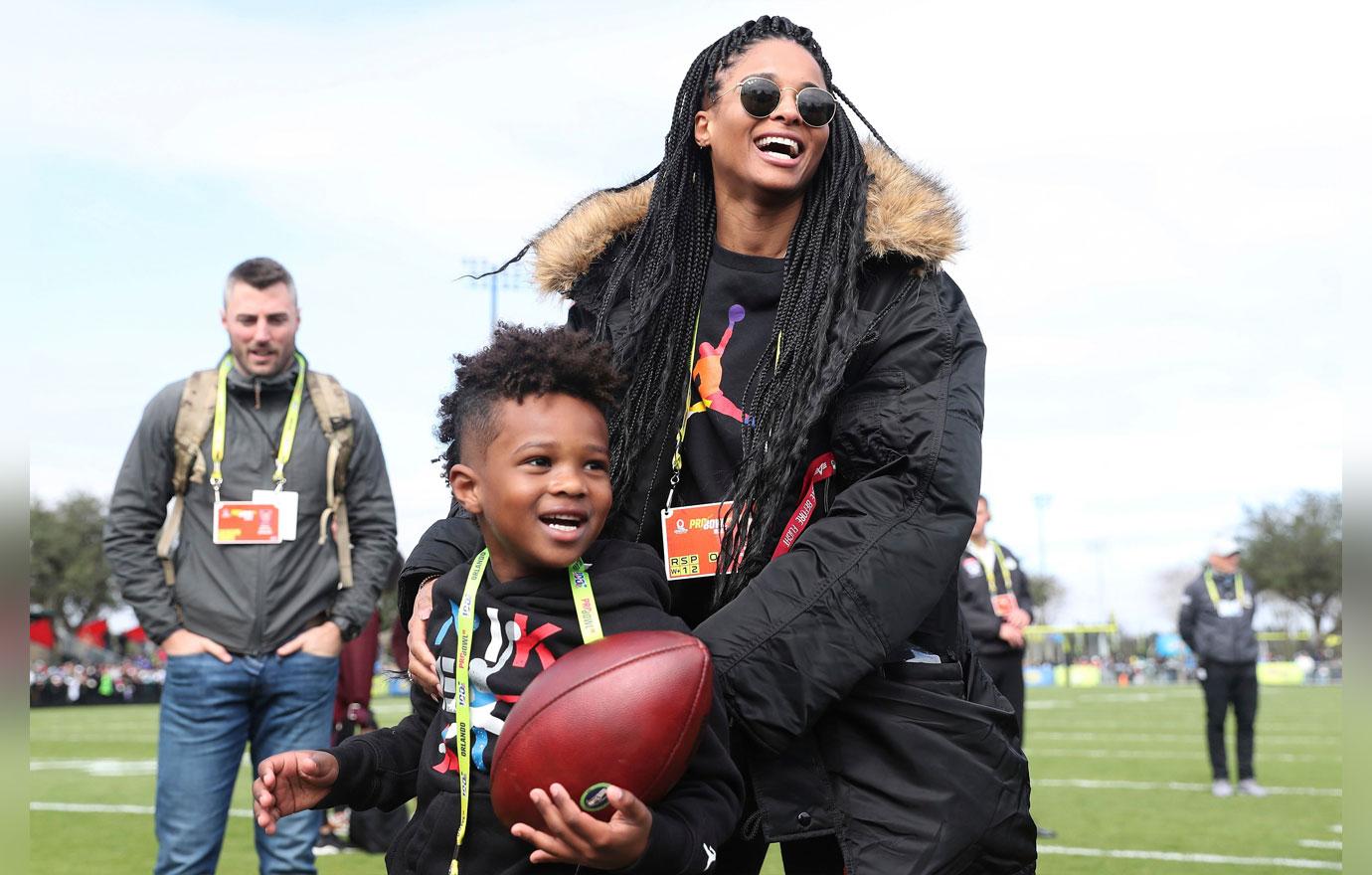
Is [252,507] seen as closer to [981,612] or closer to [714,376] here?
[714,376]

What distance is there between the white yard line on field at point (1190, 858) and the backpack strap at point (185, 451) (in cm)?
534

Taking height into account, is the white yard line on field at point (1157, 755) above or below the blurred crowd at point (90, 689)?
above

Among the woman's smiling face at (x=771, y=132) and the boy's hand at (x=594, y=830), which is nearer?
the boy's hand at (x=594, y=830)

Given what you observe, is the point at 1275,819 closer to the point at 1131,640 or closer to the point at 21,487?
the point at 21,487

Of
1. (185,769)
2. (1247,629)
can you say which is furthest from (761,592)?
(1247,629)

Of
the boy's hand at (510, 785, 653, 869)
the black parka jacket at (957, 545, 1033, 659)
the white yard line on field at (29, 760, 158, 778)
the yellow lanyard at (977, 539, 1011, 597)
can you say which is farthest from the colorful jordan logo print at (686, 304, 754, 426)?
the white yard line on field at (29, 760, 158, 778)

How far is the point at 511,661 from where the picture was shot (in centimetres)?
248

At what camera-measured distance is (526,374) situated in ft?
8.37

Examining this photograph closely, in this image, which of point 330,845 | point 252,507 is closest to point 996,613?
point 330,845

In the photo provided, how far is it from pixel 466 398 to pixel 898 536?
2.75 ft

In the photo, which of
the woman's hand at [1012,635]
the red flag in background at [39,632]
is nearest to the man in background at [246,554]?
the red flag in background at [39,632]

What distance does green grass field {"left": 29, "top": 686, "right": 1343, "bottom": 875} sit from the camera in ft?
26.6

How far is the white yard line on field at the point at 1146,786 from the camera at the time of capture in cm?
1192

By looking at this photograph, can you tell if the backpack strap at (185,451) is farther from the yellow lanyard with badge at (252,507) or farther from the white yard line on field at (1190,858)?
the white yard line on field at (1190,858)
